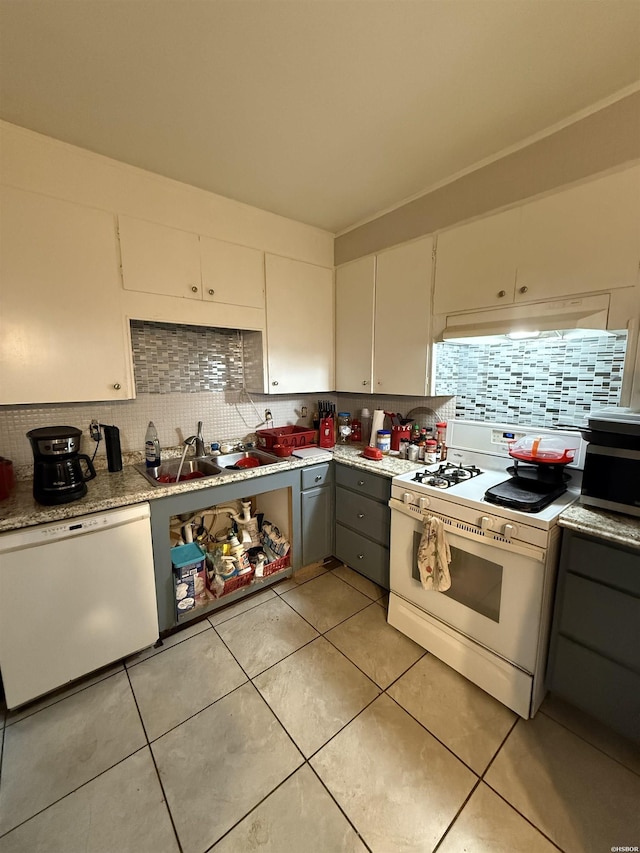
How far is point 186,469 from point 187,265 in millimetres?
1288

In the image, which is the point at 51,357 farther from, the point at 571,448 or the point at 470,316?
the point at 571,448

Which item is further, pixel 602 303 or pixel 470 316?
pixel 470 316

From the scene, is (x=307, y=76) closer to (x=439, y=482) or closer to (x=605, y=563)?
(x=439, y=482)

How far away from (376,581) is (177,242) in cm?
243

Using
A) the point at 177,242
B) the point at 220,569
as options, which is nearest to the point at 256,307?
the point at 177,242

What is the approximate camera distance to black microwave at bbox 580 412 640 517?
4.19 ft

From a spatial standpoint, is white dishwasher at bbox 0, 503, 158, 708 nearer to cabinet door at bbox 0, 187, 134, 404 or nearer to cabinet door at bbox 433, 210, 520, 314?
cabinet door at bbox 0, 187, 134, 404

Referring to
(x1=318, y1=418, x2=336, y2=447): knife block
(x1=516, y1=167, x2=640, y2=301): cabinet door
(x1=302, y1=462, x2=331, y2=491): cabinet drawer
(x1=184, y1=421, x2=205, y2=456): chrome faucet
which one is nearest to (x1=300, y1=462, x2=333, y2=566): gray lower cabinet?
(x1=302, y1=462, x2=331, y2=491): cabinet drawer

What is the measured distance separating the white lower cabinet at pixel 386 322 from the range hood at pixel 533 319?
0.23 m

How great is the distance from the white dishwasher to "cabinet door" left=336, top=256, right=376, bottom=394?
167 cm

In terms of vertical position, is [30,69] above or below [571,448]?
above

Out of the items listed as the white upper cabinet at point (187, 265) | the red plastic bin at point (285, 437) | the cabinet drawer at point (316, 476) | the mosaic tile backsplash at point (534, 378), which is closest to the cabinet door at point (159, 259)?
the white upper cabinet at point (187, 265)

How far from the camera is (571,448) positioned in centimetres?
171

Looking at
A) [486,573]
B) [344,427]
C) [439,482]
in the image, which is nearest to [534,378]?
[439,482]
